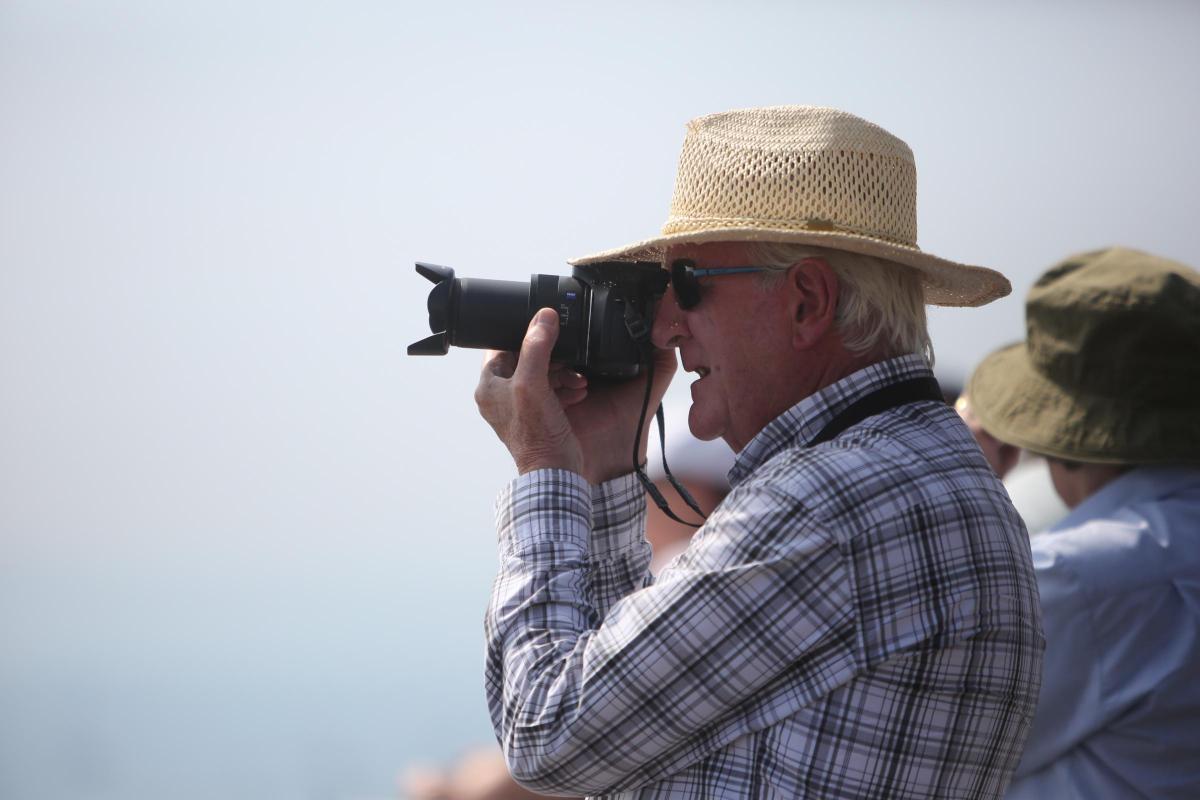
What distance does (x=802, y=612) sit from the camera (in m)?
1.14

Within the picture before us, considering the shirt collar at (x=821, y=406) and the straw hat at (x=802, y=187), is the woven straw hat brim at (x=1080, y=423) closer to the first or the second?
the straw hat at (x=802, y=187)

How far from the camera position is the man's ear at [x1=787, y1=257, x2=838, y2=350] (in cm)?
134

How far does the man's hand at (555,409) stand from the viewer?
142 cm

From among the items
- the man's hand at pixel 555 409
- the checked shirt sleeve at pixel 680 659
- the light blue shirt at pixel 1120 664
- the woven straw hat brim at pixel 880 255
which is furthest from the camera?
the light blue shirt at pixel 1120 664

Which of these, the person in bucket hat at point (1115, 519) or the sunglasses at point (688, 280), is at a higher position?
the sunglasses at point (688, 280)

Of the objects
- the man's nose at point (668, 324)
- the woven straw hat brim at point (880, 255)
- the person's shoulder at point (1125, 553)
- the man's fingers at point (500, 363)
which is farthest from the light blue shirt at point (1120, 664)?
the man's fingers at point (500, 363)

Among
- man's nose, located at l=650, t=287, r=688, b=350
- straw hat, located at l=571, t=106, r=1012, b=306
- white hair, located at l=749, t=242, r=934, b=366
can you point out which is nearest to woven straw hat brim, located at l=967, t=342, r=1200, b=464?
straw hat, located at l=571, t=106, r=1012, b=306

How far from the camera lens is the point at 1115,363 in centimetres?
203

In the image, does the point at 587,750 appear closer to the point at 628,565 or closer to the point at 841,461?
the point at 841,461

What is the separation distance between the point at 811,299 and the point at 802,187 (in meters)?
0.12

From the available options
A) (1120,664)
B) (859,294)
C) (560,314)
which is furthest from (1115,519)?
(560,314)

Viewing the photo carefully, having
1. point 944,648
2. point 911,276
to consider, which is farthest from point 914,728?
point 911,276

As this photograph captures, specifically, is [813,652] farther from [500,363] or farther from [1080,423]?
[1080,423]

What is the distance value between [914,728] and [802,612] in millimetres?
164
